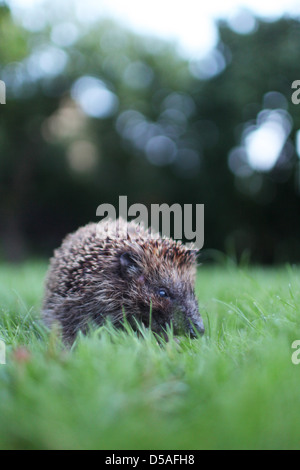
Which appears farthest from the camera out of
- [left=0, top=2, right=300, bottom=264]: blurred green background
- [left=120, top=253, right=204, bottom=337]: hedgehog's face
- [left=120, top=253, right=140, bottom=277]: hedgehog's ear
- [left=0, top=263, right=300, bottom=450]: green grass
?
[left=0, top=2, right=300, bottom=264]: blurred green background

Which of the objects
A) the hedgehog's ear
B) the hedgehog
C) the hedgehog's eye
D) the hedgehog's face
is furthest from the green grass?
the hedgehog's ear

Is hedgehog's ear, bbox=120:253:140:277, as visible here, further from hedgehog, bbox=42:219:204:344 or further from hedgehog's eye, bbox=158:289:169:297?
hedgehog's eye, bbox=158:289:169:297

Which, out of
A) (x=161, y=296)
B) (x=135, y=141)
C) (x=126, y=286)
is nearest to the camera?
(x=161, y=296)

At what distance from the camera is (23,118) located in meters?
17.3

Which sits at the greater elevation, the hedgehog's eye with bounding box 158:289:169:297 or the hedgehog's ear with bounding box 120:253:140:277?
the hedgehog's ear with bounding box 120:253:140:277

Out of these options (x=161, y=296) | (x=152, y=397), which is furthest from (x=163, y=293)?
(x=152, y=397)

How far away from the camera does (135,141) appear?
1809 centimetres

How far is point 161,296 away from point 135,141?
14.4m

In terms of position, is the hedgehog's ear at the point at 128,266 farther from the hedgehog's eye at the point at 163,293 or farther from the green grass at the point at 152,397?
the green grass at the point at 152,397

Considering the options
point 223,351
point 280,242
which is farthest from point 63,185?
point 223,351

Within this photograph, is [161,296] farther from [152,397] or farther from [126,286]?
[152,397]

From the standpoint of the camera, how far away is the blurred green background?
15.9 m

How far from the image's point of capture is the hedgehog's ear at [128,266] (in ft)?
14.9
